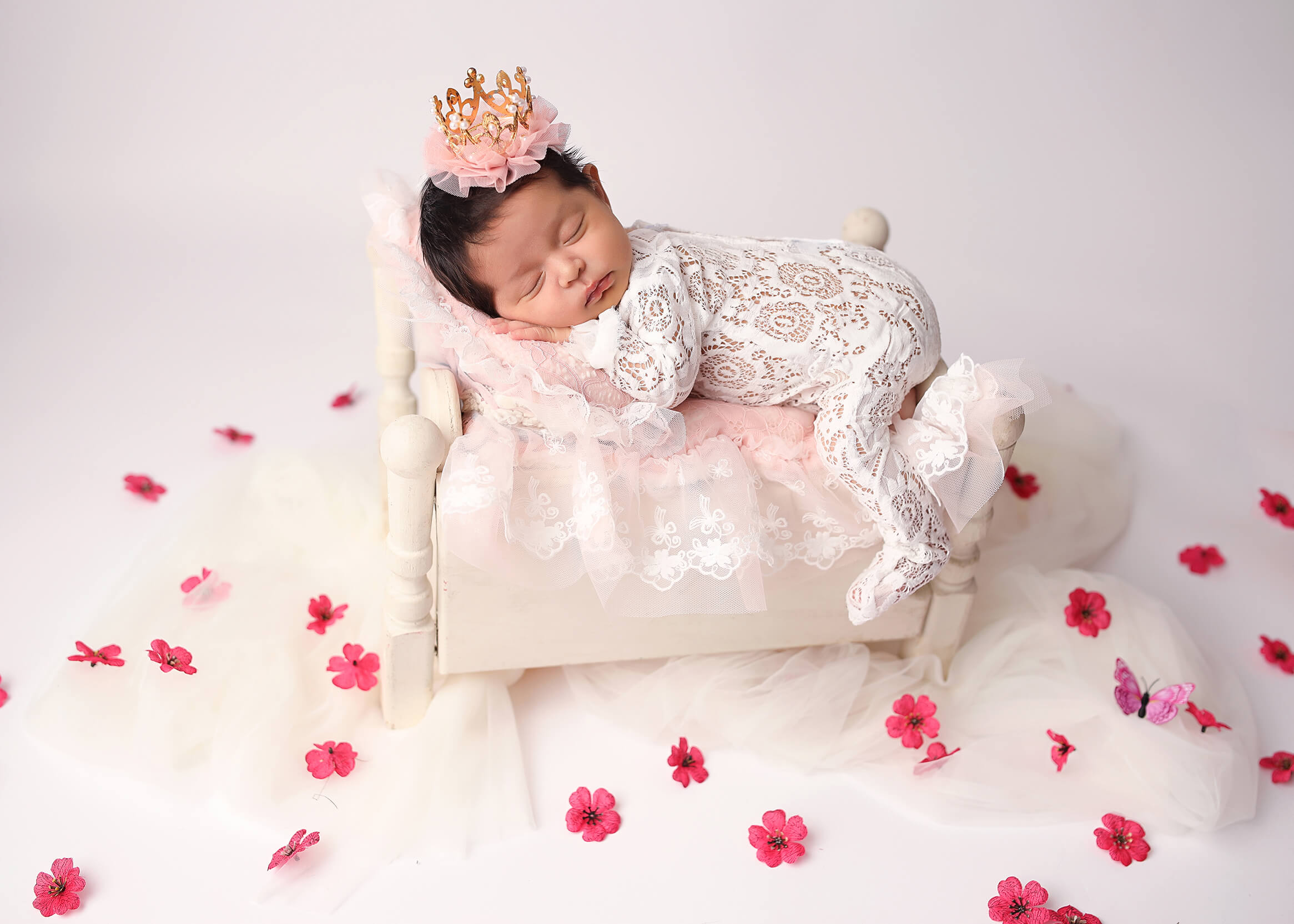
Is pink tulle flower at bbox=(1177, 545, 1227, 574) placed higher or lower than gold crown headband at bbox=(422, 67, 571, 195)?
lower

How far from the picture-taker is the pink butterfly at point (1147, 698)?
2186 millimetres

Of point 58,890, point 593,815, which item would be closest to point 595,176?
point 593,815

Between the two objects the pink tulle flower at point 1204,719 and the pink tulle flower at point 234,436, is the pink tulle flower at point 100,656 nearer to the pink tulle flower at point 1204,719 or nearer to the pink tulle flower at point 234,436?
the pink tulle flower at point 234,436

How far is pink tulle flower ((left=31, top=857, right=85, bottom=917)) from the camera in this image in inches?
73.4

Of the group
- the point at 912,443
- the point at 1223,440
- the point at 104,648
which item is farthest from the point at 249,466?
the point at 1223,440

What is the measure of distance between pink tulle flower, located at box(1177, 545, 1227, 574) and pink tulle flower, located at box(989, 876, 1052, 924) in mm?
1134

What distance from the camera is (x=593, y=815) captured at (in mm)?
2102

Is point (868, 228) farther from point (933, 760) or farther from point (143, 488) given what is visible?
point (143, 488)

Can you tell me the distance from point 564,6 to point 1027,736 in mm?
2608

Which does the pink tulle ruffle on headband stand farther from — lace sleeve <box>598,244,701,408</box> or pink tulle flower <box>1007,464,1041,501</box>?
pink tulle flower <box>1007,464,1041,501</box>

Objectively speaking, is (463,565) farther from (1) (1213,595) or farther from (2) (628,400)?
(1) (1213,595)

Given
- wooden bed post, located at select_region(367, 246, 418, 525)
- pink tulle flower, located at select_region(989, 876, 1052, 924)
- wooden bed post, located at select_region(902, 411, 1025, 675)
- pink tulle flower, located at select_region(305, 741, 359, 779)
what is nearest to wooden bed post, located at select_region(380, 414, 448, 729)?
pink tulle flower, located at select_region(305, 741, 359, 779)

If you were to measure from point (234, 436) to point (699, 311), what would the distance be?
149cm

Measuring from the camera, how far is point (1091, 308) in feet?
12.4
